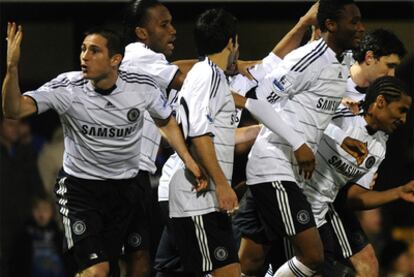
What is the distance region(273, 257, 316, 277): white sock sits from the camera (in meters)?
8.95

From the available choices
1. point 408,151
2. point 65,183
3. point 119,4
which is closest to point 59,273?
point 119,4

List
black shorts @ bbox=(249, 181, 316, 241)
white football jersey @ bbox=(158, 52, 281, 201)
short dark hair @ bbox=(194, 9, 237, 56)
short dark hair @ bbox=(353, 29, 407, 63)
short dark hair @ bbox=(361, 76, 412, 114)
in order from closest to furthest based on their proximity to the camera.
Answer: short dark hair @ bbox=(194, 9, 237, 56), white football jersey @ bbox=(158, 52, 281, 201), black shorts @ bbox=(249, 181, 316, 241), short dark hair @ bbox=(361, 76, 412, 114), short dark hair @ bbox=(353, 29, 407, 63)

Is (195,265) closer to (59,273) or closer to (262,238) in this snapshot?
(262,238)

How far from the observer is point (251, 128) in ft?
30.2

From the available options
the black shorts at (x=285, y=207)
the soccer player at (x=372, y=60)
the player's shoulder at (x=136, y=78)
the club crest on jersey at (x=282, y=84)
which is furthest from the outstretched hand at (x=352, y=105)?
the player's shoulder at (x=136, y=78)

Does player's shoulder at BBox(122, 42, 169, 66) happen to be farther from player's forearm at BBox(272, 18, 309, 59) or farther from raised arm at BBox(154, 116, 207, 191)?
player's forearm at BBox(272, 18, 309, 59)

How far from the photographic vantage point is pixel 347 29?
906cm

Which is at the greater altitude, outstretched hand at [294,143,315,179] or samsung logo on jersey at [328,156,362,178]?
outstretched hand at [294,143,315,179]

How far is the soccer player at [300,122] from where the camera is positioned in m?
8.80

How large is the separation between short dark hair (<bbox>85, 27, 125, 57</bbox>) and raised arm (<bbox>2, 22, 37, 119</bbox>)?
0.63 meters

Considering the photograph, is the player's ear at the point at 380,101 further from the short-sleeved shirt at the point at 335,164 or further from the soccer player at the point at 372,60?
the soccer player at the point at 372,60

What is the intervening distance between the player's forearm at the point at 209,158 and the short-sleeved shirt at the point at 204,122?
0.14ft

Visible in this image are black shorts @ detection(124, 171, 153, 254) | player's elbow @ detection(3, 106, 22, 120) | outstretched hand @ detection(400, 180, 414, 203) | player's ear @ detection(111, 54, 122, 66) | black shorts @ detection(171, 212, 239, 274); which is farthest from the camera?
outstretched hand @ detection(400, 180, 414, 203)

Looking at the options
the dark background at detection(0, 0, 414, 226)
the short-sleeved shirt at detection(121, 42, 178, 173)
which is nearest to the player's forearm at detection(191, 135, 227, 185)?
the short-sleeved shirt at detection(121, 42, 178, 173)
